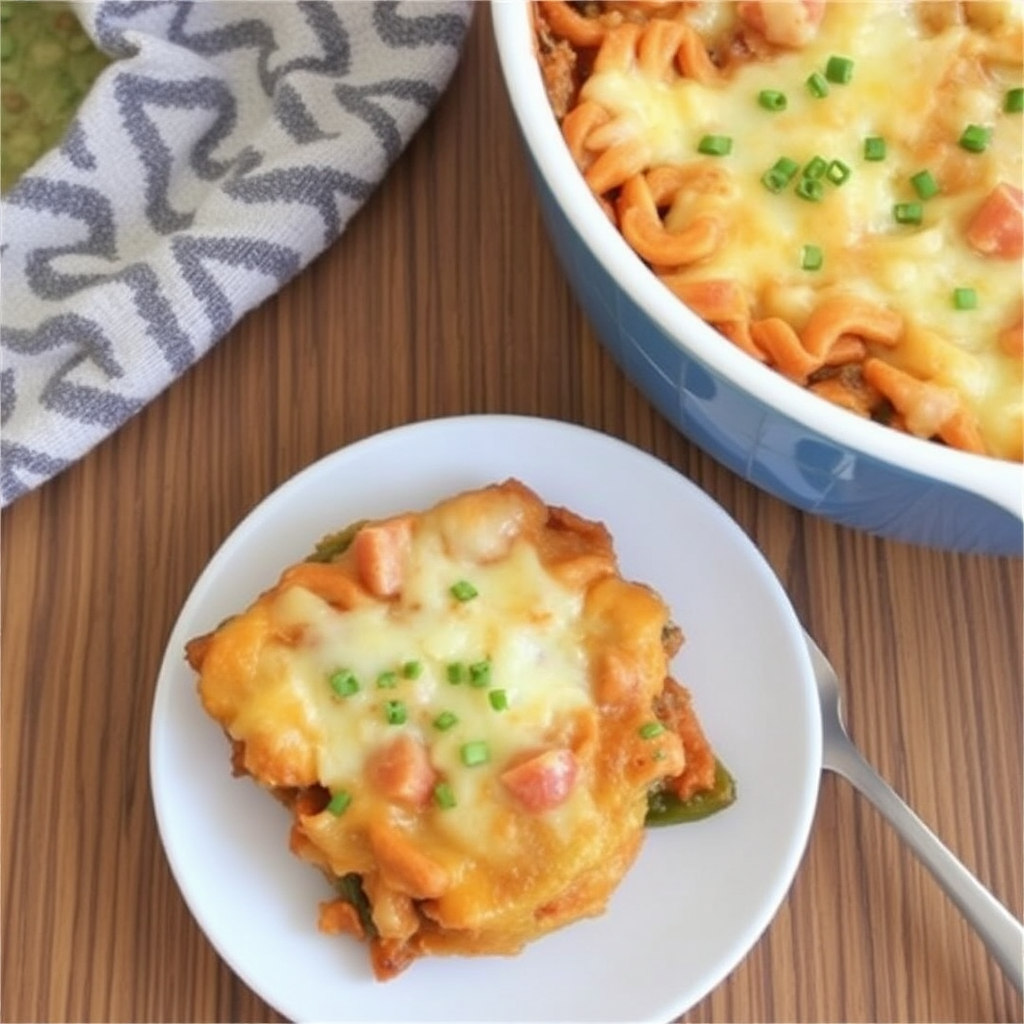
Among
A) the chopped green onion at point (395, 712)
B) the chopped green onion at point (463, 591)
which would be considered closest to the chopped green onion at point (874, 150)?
the chopped green onion at point (463, 591)

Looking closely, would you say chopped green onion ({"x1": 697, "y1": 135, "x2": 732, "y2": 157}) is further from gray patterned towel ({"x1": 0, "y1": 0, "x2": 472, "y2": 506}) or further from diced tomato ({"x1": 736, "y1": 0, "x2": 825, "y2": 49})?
gray patterned towel ({"x1": 0, "y1": 0, "x2": 472, "y2": 506})

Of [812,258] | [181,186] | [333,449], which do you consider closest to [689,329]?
[812,258]

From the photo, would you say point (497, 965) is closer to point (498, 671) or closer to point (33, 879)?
point (498, 671)

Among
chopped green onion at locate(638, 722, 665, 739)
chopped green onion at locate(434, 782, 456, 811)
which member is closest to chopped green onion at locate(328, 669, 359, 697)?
chopped green onion at locate(434, 782, 456, 811)

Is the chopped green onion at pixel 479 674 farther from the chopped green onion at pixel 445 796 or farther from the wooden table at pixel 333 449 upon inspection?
the wooden table at pixel 333 449

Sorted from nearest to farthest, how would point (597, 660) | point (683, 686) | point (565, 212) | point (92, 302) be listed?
point (565, 212) < point (597, 660) < point (683, 686) < point (92, 302)

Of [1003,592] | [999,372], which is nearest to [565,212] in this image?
[999,372]
